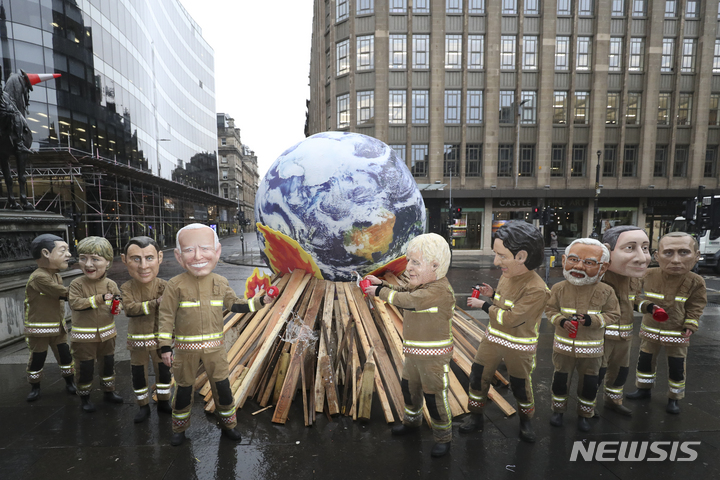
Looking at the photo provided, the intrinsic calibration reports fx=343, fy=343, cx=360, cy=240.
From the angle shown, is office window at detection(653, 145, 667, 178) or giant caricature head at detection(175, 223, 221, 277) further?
office window at detection(653, 145, 667, 178)

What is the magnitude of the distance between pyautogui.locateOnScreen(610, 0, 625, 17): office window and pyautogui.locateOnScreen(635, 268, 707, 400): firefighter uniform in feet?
84.8

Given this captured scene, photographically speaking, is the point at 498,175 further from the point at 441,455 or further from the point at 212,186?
the point at 212,186

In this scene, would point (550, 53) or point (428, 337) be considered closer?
point (428, 337)

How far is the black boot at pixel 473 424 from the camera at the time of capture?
3.18 meters

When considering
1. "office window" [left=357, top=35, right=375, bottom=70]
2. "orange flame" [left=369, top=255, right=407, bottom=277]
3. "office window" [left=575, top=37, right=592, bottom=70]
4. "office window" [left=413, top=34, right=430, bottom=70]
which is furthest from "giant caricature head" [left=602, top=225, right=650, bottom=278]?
"office window" [left=575, top=37, right=592, bottom=70]

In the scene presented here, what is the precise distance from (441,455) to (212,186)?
45666 mm

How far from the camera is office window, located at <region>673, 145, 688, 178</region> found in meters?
22.4

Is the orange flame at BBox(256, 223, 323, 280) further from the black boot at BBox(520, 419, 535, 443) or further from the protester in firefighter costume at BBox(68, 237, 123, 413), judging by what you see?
the black boot at BBox(520, 419, 535, 443)

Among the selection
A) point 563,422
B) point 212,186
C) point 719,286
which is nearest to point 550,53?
point 719,286

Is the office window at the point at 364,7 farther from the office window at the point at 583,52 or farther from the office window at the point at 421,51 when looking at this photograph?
the office window at the point at 583,52

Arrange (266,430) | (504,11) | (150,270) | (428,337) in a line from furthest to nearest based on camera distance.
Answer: (504,11), (150,270), (266,430), (428,337)

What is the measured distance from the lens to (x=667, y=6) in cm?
2139

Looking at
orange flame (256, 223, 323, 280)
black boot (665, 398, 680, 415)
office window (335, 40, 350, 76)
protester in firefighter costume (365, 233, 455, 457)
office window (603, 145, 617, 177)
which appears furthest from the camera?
office window (603, 145, 617, 177)

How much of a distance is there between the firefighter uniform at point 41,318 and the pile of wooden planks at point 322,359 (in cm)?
171
